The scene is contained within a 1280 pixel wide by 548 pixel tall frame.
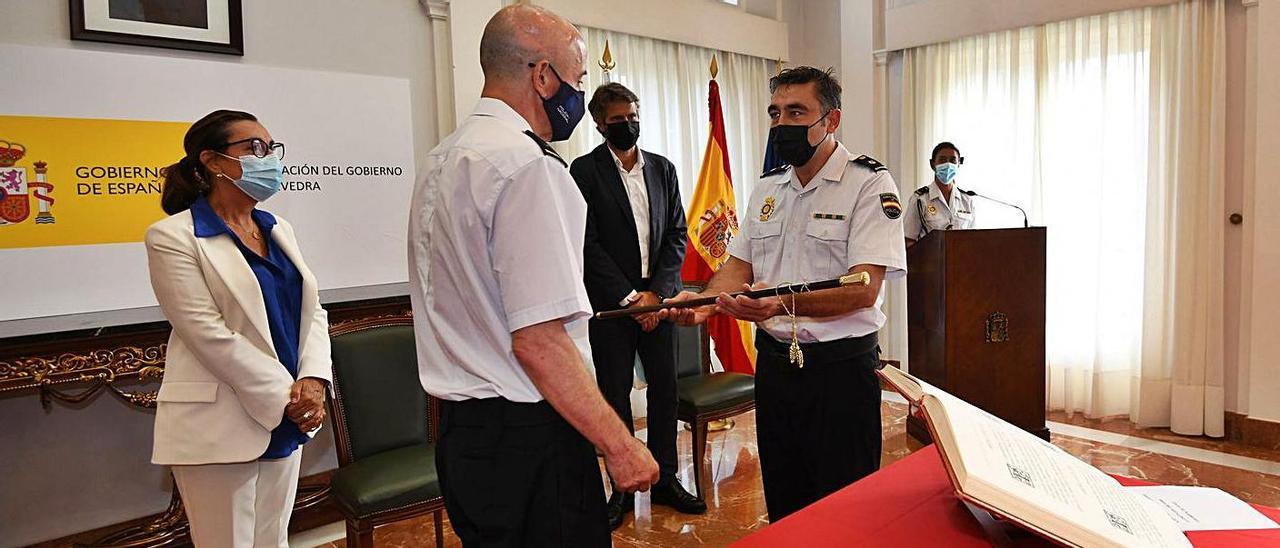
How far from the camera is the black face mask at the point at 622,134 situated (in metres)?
3.10

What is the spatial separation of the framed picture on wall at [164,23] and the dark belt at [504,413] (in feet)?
8.17

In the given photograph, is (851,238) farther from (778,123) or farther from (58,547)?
(58,547)

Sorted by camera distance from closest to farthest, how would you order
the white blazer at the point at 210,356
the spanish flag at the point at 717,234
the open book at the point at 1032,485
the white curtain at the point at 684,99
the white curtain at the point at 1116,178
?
the open book at the point at 1032,485, the white blazer at the point at 210,356, the white curtain at the point at 1116,178, the spanish flag at the point at 717,234, the white curtain at the point at 684,99

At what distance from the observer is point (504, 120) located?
1.31 meters

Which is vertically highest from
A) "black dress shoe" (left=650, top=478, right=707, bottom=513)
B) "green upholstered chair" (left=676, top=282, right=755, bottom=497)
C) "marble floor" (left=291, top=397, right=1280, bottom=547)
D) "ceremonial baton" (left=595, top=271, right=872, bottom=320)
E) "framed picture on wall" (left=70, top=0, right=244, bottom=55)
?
"framed picture on wall" (left=70, top=0, right=244, bottom=55)

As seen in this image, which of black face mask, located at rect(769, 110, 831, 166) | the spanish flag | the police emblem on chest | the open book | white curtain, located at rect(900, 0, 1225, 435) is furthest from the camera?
the spanish flag

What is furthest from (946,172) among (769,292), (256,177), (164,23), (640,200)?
(164,23)

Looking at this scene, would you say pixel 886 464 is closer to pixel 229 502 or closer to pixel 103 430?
pixel 229 502

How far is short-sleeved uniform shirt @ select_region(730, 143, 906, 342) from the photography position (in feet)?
6.47

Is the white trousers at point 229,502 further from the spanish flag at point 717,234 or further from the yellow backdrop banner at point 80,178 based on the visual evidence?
the spanish flag at point 717,234

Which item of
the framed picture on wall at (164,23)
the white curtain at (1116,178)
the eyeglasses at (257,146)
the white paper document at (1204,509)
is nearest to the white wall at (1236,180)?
the white curtain at (1116,178)

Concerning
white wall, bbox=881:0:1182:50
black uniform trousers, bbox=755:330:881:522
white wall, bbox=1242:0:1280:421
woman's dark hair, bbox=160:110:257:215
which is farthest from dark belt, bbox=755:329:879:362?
white wall, bbox=881:0:1182:50

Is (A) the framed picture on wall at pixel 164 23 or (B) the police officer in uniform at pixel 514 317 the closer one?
(B) the police officer in uniform at pixel 514 317

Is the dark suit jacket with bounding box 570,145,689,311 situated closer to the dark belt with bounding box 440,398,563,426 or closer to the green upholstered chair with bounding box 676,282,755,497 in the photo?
the green upholstered chair with bounding box 676,282,755,497
